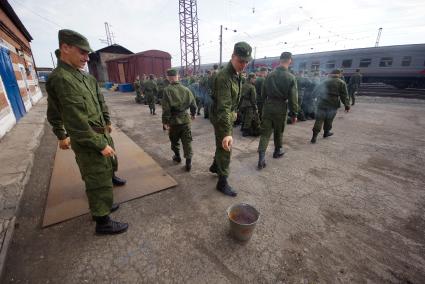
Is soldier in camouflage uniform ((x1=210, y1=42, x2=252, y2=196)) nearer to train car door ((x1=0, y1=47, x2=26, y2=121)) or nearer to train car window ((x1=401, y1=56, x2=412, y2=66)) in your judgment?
train car door ((x1=0, y1=47, x2=26, y2=121))

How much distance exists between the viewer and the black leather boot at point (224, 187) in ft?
9.89

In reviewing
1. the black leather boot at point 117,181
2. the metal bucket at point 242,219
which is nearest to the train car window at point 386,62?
the metal bucket at point 242,219

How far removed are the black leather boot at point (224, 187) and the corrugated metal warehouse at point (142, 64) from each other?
1781cm

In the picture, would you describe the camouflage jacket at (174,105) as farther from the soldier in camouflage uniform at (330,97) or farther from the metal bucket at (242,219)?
the soldier in camouflage uniform at (330,97)

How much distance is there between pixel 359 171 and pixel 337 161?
49 cm

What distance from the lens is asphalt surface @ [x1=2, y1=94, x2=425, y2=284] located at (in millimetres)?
1843

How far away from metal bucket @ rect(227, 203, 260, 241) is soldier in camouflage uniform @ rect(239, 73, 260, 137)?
3922mm

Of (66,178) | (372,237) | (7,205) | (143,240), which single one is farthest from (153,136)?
(372,237)

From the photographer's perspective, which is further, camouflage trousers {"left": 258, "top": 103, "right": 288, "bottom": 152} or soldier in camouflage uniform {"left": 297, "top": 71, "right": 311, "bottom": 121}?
soldier in camouflage uniform {"left": 297, "top": 71, "right": 311, "bottom": 121}

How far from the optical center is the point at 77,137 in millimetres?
1813

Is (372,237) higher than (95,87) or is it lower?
lower

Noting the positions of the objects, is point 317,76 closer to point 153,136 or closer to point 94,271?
point 153,136

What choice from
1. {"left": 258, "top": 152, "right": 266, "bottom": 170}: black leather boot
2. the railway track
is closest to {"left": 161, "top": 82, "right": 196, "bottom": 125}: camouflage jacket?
{"left": 258, "top": 152, "right": 266, "bottom": 170}: black leather boot

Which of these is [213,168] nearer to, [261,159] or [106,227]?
[261,159]
